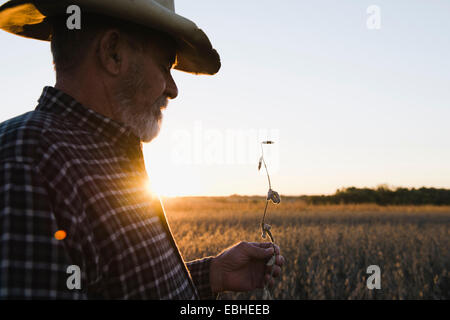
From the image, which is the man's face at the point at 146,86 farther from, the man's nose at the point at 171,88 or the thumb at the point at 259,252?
the thumb at the point at 259,252

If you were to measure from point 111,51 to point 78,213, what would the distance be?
74cm

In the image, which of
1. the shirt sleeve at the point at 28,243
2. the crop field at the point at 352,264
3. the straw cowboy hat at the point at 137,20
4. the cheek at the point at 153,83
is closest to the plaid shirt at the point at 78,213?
the shirt sleeve at the point at 28,243

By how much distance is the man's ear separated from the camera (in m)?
1.37

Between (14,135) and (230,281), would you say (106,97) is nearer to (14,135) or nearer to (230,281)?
(14,135)

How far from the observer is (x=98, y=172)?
1.09m

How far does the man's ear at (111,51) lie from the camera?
1.37 meters

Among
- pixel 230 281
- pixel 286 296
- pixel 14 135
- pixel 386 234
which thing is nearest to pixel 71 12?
pixel 14 135

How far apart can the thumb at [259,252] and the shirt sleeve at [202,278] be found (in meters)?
0.25

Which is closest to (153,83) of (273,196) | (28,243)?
(273,196)

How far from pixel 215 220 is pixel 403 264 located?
9.04 metres

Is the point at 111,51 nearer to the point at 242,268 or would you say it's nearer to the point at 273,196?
the point at 273,196
